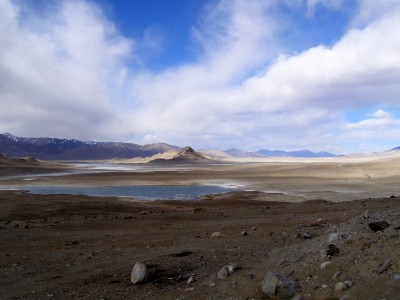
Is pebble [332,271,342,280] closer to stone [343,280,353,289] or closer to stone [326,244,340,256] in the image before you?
stone [343,280,353,289]


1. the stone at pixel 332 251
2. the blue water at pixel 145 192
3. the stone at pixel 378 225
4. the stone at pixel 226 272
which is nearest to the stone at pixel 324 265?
the stone at pixel 332 251

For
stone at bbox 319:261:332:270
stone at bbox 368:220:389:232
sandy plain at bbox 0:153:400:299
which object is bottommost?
Answer: sandy plain at bbox 0:153:400:299

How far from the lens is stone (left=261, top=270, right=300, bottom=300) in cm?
555

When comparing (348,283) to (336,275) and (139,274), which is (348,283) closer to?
(336,275)

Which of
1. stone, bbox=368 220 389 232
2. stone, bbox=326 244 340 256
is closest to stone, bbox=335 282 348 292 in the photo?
stone, bbox=326 244 340 256

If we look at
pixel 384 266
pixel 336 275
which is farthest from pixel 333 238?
pixel 384 266

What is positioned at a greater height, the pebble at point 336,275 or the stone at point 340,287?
the pebble at point 336,275

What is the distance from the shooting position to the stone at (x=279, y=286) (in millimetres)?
5547

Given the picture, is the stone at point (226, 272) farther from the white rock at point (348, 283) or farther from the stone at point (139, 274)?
the white rock at point (348, 283)

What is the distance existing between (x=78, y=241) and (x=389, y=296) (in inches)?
394

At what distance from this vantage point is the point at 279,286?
5.61m

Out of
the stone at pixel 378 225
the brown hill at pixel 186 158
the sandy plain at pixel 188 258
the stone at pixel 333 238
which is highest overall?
the brown hill at pixel 186 158

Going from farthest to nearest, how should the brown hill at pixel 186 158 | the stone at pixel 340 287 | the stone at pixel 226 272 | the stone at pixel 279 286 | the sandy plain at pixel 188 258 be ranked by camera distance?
1. the brown hill at pixel 186 158
2. the stone at pixel 226 272
3. the sandy plain at pixel 188 258
4. the stone at pixel 279 286
5. the stone at pixel 340 287

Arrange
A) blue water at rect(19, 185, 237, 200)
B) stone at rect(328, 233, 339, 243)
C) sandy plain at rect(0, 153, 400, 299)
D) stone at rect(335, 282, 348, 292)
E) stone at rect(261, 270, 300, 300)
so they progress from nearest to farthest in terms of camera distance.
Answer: stone at rect(335, 282, 348, 292) < stone at rect(261, 270, 300, 300) < sandy plain at rect(0, 153, 400, 299) < stone at rect(328, 233, 339, 243) < blue water at rect(19, 185, 237, 200)
